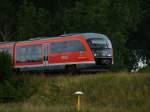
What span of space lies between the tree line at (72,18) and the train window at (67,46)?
13.5 meters

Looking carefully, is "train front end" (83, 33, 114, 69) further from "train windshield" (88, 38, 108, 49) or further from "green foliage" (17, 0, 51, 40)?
"green foliage" (17, 0, 51, 40)

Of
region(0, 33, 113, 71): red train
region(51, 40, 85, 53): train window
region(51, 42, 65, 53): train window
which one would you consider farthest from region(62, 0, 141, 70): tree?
region(51, 40, 85, 53): train window

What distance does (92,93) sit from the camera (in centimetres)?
2748

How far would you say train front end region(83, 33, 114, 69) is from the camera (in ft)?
106

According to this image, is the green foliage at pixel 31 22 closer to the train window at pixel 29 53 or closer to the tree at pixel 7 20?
the tree at pixel 7 20

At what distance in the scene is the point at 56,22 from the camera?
54406mm

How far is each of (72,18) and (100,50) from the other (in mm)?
18448

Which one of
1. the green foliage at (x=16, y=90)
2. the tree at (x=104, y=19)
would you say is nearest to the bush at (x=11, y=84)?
the green foliage at (x=16, y=90)

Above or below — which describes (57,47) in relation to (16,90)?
above

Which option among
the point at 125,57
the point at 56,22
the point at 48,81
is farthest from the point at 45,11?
the point at 48,81

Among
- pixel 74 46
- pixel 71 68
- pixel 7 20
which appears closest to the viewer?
pixel 71 68

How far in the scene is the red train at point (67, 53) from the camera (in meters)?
32.4

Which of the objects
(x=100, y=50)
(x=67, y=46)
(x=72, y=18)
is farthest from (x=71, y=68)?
(x=72, y=18)

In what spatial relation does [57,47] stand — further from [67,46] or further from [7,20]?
[7,20]
